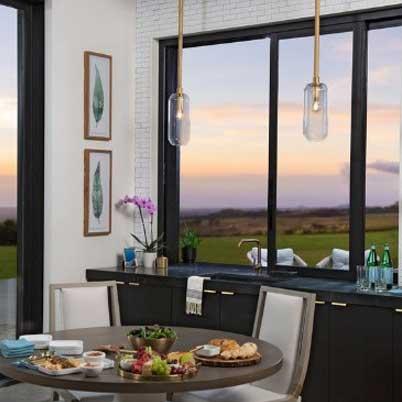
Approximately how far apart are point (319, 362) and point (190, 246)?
1883 millimetres

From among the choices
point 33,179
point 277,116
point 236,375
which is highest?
point 277,116

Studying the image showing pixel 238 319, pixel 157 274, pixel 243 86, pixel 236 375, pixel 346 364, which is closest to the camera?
pixel 236 375

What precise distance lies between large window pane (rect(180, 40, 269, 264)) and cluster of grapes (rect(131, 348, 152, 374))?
3.01 m

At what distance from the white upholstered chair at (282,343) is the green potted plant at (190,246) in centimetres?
218

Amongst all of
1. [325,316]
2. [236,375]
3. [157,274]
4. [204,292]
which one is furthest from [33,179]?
[236,375]

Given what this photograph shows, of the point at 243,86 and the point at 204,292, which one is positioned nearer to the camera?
the point at 204,292

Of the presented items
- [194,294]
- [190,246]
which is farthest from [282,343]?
[190,246]

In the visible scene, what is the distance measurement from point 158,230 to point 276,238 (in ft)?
3.83

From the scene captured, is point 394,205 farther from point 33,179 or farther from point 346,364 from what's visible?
point 33,179

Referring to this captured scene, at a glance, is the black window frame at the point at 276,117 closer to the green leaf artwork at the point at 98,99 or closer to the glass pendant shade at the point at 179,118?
the green leaf artwork at the point at 98,99

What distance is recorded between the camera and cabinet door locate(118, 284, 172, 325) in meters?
6.08

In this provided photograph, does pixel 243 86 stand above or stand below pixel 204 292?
above

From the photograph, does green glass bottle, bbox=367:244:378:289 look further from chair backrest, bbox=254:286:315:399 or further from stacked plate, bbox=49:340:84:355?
stacked plate, bbox=49:340:84:355

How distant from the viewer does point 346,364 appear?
5.20m
